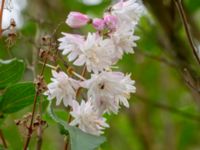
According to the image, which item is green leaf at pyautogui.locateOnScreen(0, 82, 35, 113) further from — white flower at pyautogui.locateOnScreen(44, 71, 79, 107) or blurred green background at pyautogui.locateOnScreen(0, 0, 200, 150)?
blurred green background at pyautogui.locateOnScreen(0, 0, 200, 150)

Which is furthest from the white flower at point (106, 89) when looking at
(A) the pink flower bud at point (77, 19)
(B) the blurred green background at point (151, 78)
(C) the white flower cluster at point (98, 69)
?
(B) the blurred green background at point (151, 78)

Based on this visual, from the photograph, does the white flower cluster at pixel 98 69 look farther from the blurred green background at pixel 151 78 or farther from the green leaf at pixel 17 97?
the blurred green background at pixel 151 78

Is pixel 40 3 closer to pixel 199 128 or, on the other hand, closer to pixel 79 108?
pixel 199 128

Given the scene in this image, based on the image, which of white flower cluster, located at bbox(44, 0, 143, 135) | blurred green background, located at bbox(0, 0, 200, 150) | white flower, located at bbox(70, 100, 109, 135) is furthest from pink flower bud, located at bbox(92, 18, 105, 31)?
blurred green background, located at bbox(0, 0, 200, 150)

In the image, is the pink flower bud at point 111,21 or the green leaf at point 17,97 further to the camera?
the green leaf at point 17,97

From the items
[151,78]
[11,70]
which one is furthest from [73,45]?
[151,78]

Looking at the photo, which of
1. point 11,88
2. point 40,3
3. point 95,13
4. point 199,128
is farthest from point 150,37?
point 11,88
